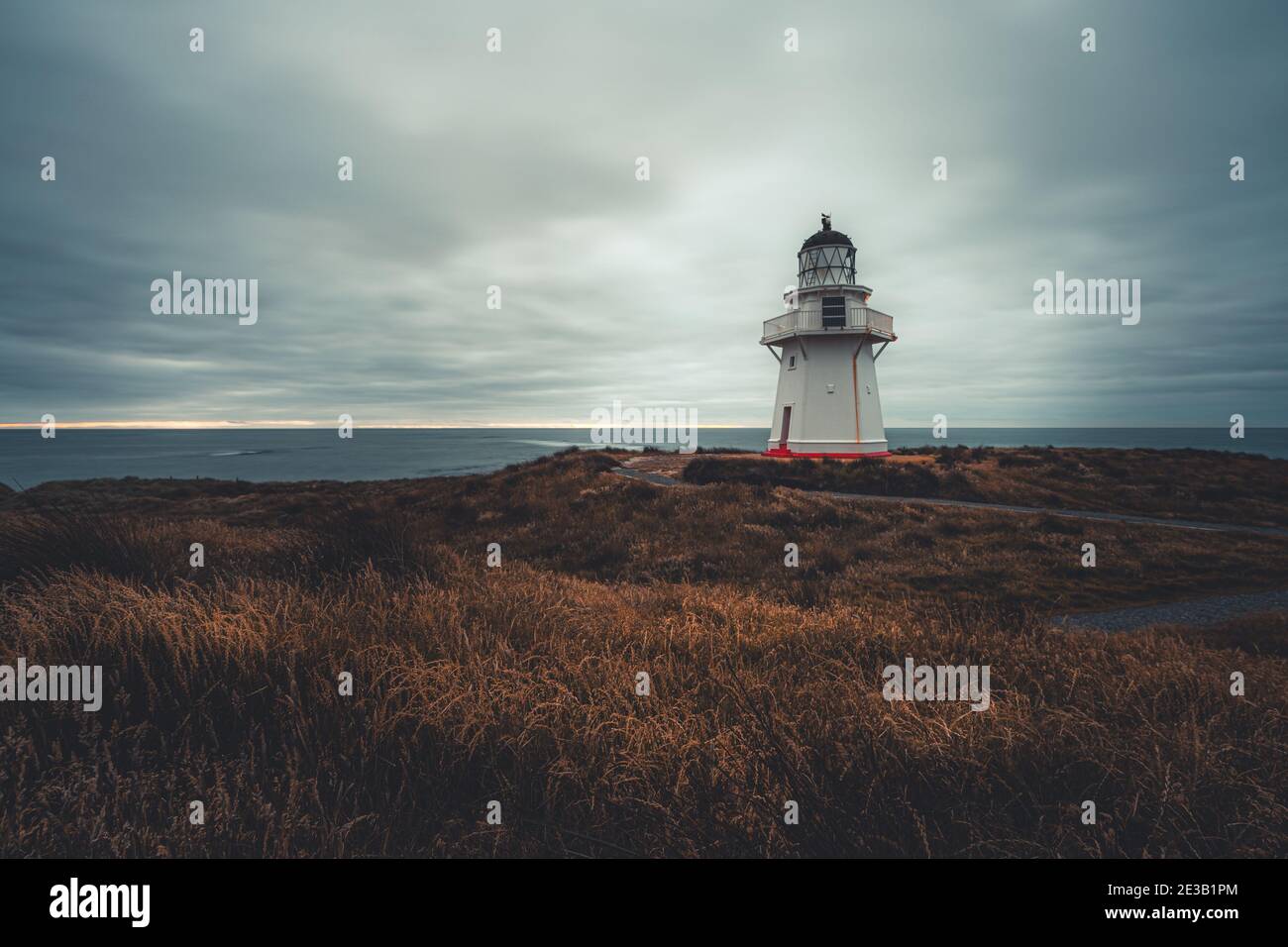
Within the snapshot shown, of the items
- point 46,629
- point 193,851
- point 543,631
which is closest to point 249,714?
point 193,851

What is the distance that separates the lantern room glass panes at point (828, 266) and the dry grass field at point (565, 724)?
24.3m

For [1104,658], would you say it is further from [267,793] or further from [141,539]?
[141,539]

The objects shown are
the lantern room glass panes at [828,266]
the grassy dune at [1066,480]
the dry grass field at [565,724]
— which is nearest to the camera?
the dry grass field at [565,724]

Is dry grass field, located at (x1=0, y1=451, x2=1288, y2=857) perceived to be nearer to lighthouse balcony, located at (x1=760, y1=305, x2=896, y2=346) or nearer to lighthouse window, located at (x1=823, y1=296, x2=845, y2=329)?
lighthouse balcony, located at (x1=760, y1=305, x2=896, y2=346)

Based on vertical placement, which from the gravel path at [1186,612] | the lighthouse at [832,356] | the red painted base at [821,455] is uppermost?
the lighthouse at [832,356]

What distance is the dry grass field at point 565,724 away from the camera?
2561 millimetres

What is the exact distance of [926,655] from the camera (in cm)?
481

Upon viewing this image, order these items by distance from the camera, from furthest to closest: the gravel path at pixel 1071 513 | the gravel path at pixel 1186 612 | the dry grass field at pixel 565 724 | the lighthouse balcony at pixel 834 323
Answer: the lighthouse balcony at pixel 834 323
the gravel path at pixel 1071 513
the gravel path at pixel 1186 612
the dry grass field at pixel 565 724

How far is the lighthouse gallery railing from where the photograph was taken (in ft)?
85.2

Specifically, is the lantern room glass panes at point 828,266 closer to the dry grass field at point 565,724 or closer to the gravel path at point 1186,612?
the gravel path at point 1186,612

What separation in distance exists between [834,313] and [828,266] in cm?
296

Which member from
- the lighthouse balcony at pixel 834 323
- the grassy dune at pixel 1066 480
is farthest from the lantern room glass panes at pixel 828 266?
the grassy dune at pixel 1066 480

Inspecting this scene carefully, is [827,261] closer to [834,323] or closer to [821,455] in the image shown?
[834,323]

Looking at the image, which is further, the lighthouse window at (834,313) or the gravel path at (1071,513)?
the lighthouse window at (834,313)
